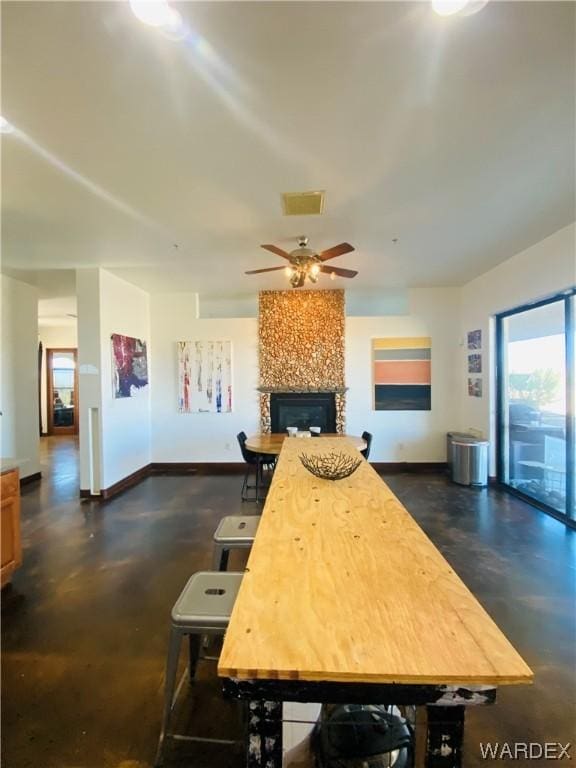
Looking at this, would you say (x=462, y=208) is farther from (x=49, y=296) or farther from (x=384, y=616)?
(x=49, y=296)

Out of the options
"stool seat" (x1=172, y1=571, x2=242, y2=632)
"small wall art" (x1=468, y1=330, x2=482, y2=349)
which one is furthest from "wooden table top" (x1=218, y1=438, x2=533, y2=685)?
"small wall art" (x1=468, y1=330, x2=482, y2=349)

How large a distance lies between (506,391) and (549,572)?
2.51m

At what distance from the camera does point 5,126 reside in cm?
191

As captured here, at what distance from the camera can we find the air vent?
265 cm

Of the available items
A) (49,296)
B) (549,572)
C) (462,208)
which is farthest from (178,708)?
(49,296)

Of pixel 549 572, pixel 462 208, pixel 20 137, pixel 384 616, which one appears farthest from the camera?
pixel 462 208

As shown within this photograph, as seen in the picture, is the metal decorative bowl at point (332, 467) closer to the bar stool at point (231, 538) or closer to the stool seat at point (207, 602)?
the bar stool at point (231, 538)

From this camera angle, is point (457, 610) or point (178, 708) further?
point (178, 708)

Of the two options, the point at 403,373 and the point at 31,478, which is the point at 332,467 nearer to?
the point at 403,373

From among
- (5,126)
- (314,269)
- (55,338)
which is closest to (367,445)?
(314,269)

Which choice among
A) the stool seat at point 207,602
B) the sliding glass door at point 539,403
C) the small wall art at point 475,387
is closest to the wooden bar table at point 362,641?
the stool seat at point 207,602

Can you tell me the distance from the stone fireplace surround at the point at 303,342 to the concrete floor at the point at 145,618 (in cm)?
206

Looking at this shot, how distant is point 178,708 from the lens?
1.63 meters

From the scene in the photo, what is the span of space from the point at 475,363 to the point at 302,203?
3655 mm
